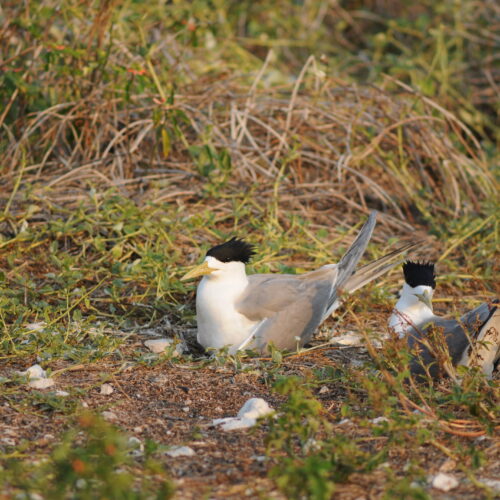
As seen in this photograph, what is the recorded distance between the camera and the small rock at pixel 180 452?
9.46 ft

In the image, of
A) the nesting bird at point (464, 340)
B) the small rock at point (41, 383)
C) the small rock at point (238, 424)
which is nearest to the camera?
the small rock at point (238, 424)

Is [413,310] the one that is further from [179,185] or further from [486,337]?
[179,185]

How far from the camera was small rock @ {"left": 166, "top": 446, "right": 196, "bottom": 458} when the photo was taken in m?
2.88

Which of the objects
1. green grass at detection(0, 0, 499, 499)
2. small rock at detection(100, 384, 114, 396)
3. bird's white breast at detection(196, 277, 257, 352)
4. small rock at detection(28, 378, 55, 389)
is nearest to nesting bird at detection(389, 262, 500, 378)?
green grass at detection(0, 0, 499, 499)

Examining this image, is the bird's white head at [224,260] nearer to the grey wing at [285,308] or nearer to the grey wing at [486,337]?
the grey wing at [285,308]

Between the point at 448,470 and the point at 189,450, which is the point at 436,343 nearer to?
the point at 448,470

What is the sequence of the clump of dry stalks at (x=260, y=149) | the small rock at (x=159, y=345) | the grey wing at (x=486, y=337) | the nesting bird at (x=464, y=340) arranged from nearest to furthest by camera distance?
the nesting bird at (x=464, y=340) < the grey wing at (x=486, y=337) < the small rock at (x=159, y=345) < the clump of dry stalks at (x=260, y=149)

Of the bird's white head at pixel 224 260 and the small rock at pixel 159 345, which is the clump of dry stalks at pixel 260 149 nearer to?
the bird's white head at pixel 224 260

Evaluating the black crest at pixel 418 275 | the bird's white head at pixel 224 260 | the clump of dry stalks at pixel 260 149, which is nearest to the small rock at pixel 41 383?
the bird's white head at pixel 224 260

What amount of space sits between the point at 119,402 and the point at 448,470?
1.27 meters

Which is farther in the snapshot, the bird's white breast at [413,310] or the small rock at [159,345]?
the bird's white breast at [413,310]

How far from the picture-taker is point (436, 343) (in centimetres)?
344

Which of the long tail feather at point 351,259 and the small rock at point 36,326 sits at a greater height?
the long tail feather at point 351,259

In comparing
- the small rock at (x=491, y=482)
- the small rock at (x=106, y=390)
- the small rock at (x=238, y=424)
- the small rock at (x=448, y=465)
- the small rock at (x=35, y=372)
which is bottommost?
the small rock at (x=106, y=390)
